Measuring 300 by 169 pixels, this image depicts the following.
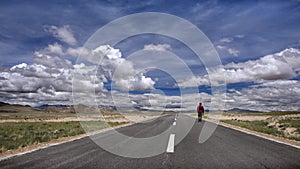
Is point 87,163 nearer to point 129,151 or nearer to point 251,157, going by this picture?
point 129,151

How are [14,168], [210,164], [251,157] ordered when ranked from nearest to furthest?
[14,168]
[210,164]
[251,157]

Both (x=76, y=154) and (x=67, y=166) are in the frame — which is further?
(x=76, y=154)

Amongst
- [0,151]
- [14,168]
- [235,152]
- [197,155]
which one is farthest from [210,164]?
[0,151]

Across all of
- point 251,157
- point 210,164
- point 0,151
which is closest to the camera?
point 210,164

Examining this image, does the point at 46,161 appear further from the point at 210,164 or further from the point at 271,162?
the point at 271,162

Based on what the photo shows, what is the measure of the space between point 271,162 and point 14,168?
6791 mm

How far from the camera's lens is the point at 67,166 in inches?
283

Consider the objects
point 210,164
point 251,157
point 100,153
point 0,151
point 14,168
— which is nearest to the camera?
point 14,168

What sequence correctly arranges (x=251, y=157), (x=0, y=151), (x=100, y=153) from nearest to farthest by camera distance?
1. (x=251, y=157)
2. (x=100, y=153)
3. (x=0, y=151)

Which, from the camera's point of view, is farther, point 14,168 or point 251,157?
point 251,157

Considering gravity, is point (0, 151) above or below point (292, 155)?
below

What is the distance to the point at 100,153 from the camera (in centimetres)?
934

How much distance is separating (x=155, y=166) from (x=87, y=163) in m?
1.89

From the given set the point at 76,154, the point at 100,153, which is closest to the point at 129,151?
the point at 100,153
